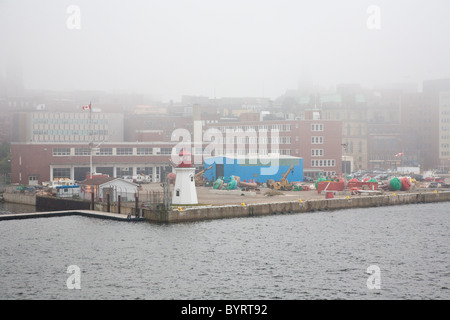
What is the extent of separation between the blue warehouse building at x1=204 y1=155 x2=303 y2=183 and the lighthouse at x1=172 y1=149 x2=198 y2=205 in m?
32.1

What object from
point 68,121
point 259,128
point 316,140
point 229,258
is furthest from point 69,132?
point 229,258

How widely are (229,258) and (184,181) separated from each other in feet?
62.8

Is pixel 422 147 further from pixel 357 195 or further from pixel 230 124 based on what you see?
pixel 357 195

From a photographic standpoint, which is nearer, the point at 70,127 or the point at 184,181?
the point at 184,181

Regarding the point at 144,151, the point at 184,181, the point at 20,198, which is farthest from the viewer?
the point at 144,151

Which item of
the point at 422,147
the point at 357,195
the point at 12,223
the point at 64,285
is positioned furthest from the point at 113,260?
the point at 422,147

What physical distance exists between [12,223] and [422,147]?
154 meters

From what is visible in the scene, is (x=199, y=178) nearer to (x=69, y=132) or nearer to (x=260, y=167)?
(x=260, y=167)

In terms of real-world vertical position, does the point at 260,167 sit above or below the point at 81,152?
below

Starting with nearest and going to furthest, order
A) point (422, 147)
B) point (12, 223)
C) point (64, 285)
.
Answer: point (64, 285) → point (12, 223) → point (422, 147)

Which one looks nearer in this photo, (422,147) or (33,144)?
(33,144)

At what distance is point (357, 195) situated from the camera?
263ft

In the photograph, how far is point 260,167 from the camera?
9531 centimetres

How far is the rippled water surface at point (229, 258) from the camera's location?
3597cm
